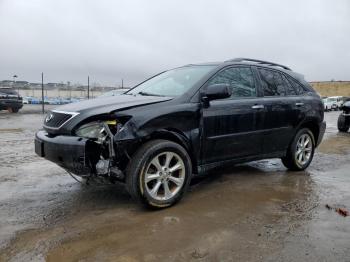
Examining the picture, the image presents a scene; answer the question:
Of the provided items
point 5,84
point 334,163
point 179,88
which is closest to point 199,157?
point 179,88

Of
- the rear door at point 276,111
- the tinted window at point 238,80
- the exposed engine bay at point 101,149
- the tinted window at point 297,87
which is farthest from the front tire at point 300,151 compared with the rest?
the exposed engine bay at point 101,149

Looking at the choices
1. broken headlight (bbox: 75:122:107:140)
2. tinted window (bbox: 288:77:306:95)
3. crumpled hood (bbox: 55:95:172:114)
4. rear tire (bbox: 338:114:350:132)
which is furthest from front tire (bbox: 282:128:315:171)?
rear tire (bbox: 338:114:350:132)

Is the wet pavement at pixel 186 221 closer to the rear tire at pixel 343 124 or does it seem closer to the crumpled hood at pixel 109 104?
the crumpled hood at pixel 109 104

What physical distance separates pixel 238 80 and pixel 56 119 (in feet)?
8.18

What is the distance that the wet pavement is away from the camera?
313cm

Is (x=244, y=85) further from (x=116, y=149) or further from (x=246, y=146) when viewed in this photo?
(x=116, y=149)

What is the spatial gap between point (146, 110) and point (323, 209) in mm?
2310

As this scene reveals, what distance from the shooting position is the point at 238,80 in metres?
5.23

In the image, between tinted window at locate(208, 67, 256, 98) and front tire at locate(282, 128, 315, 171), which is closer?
tinted window at locate(208, 67, 256, 98)

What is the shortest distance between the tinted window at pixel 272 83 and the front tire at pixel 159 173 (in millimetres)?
1972

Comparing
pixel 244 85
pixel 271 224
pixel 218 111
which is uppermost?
pixel 244 85

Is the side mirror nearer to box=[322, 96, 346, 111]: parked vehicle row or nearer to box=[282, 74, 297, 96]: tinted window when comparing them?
box=[282, 74, 297, 96]: tinted window

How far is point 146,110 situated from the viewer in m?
4.12

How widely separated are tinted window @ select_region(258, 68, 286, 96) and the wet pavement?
51.5 inches
